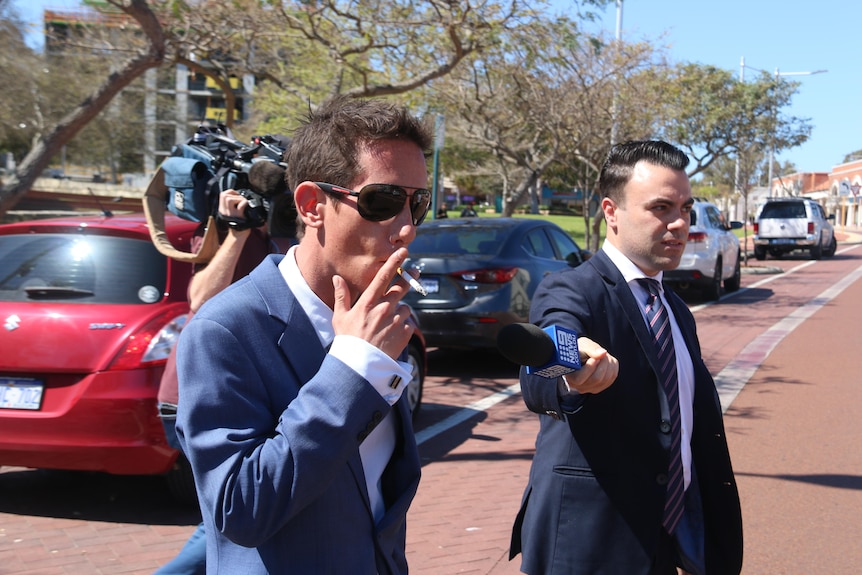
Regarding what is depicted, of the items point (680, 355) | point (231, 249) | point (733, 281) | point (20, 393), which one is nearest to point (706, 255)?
point (733, 281)

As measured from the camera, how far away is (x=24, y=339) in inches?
185

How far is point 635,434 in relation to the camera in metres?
2.49

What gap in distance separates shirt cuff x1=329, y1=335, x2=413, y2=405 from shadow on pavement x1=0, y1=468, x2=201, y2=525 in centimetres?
372

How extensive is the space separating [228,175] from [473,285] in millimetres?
5603

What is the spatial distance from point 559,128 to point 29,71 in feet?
54.0

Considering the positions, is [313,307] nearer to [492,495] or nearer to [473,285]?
[492,495]

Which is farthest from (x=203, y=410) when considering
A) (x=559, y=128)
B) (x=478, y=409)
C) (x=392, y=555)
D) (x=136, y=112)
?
(x=136, y=112)

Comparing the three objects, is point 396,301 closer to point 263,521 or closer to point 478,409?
point 263,521

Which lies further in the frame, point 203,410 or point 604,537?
point 604,537

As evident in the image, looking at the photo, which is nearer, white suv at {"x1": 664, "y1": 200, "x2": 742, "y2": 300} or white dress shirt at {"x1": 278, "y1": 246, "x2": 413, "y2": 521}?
white dress shirt at {"x1": 278, "y1": 246, "x2": 413, "y2": 521}

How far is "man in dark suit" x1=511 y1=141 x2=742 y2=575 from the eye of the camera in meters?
2.46

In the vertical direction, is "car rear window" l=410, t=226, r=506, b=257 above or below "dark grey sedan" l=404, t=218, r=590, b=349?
above

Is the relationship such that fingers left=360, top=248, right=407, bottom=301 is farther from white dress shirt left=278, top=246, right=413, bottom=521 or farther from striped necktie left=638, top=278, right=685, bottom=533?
striped necktie left=638, top=278, right=685, bottom=533

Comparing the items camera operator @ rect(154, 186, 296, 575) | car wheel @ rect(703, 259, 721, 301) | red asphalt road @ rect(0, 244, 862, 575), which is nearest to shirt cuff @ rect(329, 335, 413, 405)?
camera operator @ rect(154, 186, 296, 575)
